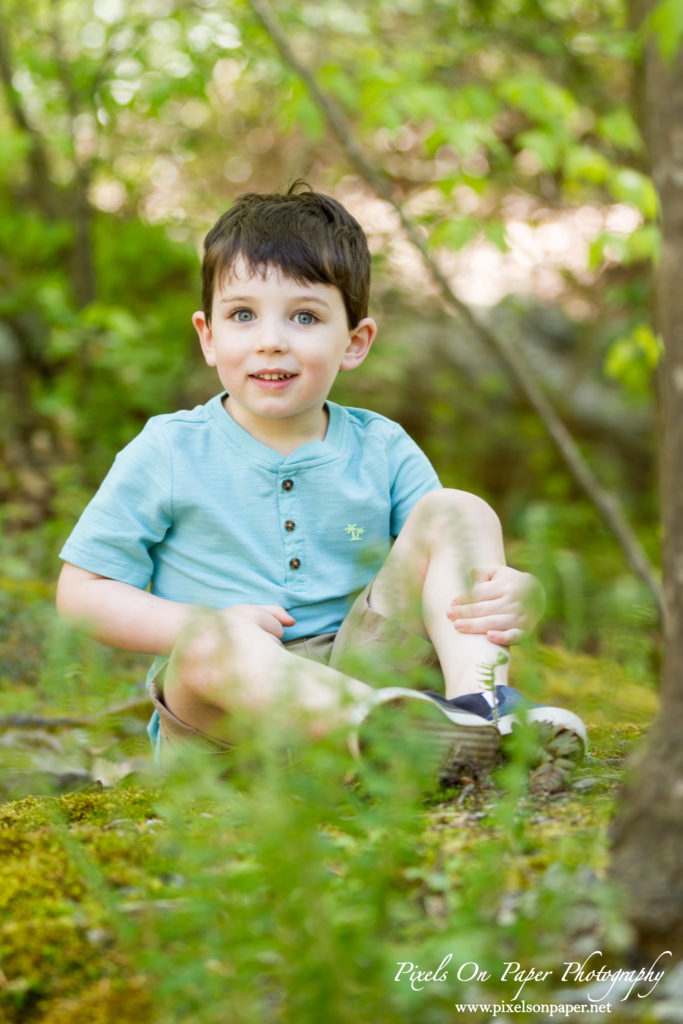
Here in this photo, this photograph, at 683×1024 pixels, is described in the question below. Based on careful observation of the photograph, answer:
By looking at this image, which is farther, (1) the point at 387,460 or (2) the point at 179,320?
(2) the point at 179,320

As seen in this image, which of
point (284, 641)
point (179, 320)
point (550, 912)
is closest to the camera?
point (550, 912)

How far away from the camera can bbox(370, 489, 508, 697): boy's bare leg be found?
1.91 metres

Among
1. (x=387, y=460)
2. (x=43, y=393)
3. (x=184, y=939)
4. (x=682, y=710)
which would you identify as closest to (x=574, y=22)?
(x=43, y=393)

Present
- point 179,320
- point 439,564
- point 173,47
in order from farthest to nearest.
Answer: point 179,320
point 173,47
point 439,564

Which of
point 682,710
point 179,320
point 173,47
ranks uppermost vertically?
point 173,47

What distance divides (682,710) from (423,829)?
1.39 feet

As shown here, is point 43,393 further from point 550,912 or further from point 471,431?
point 550,912

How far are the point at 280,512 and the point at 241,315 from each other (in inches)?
17.2

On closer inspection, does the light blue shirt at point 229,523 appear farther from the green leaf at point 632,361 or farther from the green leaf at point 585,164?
the green leaf at point 632,361

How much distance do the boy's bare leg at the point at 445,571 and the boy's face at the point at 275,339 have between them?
1.21ft

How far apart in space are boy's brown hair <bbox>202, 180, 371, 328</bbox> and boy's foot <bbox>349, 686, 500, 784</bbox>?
3.36 ft

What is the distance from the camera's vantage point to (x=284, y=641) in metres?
2.23

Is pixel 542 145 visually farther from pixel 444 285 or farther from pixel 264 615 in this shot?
pixel 264 615

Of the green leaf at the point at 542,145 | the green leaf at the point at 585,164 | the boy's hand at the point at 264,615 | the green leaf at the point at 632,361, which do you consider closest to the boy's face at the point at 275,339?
the boy's hand at the point at 264,615
